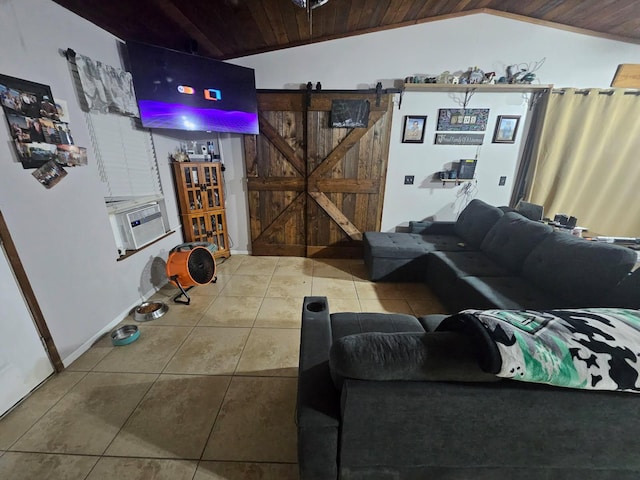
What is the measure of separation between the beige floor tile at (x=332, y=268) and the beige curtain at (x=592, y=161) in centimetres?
249

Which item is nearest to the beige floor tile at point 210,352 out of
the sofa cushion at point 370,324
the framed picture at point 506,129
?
the sofa cushion at point 370,324

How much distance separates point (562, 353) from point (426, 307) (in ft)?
5.78

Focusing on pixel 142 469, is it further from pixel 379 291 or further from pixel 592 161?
pixel 592 161

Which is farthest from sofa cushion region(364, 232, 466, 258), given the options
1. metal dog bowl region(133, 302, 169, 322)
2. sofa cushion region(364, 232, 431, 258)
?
metal dog bowl region(133, 302, 169, 322)

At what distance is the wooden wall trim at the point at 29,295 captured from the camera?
1454 millimetres

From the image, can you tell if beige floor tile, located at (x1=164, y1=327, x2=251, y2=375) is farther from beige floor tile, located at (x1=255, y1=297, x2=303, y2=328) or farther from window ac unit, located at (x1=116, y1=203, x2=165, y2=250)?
window ac unit, located at (x1=116, y1=203, x2=165, y2=250)

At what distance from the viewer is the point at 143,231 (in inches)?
98.2

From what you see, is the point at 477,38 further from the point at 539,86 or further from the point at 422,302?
the point at 422,302

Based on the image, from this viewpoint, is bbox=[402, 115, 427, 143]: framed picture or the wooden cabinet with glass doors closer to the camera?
the wooden cabinet with glass doors

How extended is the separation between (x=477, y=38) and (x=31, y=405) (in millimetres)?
4980

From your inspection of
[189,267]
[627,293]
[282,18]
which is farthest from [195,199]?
[627,293]

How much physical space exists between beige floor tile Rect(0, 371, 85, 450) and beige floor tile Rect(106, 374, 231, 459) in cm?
53

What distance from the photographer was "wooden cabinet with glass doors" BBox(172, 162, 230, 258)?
2.99m

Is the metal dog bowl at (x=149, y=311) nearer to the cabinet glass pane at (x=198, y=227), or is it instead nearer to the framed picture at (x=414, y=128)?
the cabinet glass pane at (x=198, y=227)
